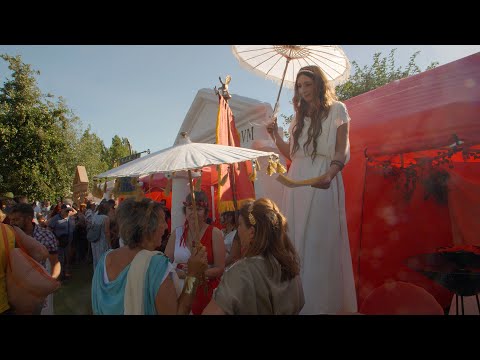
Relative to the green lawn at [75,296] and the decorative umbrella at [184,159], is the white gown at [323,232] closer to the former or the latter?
the decorative umbrella at [184,159]

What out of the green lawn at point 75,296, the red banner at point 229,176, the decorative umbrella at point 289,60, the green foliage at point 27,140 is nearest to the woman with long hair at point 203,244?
the red banner at point 229,176

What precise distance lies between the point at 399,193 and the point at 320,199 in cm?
199

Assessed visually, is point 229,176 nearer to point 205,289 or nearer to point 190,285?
point 205,289

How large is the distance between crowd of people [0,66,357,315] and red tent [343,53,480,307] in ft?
3.95

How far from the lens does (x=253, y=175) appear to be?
12.2 feet

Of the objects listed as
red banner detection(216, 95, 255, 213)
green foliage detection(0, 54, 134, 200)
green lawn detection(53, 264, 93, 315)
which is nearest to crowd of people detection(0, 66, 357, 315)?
red banner detection(216, 95, 255, 213)

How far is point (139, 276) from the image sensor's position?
1.98 meters

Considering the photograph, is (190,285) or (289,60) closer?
Answer: (190,285)

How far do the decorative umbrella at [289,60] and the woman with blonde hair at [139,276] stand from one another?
5.76 ft

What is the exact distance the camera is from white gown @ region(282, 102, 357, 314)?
8.49 ft

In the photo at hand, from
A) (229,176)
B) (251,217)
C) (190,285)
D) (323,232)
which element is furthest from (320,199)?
(229,176)

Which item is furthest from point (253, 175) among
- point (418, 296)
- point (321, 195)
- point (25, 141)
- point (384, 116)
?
point (25, 141)

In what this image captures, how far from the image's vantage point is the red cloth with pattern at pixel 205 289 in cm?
310
